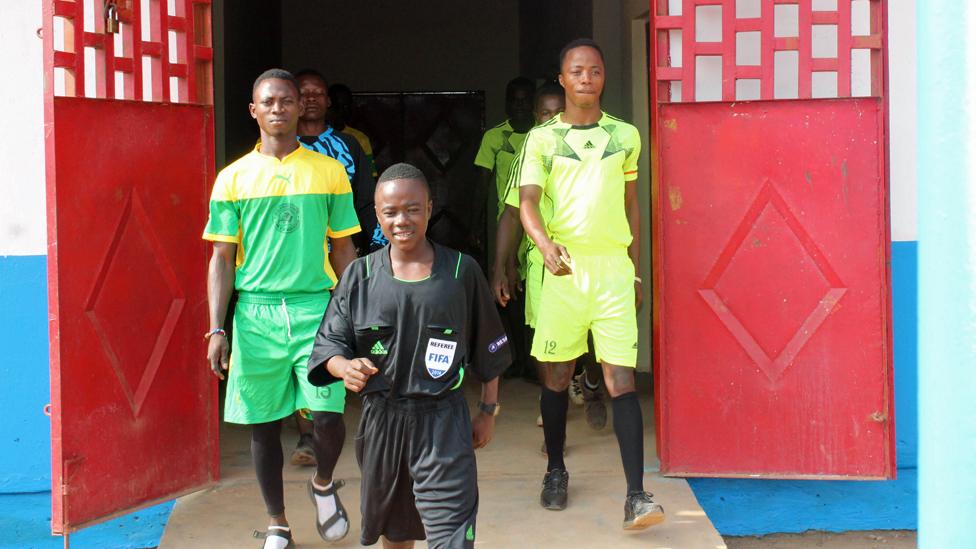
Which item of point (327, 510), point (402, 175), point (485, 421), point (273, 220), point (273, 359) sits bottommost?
point (327, 510)

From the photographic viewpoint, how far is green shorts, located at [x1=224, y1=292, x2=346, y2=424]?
445 centimetres

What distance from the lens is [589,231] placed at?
4711 mm

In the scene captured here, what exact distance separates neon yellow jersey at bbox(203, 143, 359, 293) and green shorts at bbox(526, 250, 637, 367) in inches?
36.9

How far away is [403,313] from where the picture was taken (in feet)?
12.2

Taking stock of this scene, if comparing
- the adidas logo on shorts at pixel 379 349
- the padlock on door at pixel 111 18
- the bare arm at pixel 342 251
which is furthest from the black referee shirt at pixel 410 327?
the padlock on door at pixel 111 18

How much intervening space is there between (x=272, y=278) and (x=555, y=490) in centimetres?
149

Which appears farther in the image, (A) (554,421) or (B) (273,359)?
(A) (554,421)

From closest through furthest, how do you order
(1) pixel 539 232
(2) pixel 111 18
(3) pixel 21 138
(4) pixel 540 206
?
1. (1) pixel 539 232
2. (2) pixel 111 18
3. (4) pixel 540 206
4. (3) pixel 21 138

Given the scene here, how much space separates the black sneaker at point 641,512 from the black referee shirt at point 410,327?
1.03 m

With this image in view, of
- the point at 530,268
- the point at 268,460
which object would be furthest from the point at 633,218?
the point at 268,460

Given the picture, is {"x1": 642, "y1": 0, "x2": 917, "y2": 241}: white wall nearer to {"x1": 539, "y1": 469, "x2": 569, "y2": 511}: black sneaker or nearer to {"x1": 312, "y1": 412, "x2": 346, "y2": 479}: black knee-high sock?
{"x1": 539, "y1": 469, "x2": 569, "y2": 511}: black sneaker

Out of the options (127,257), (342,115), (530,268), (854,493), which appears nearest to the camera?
(127,257)

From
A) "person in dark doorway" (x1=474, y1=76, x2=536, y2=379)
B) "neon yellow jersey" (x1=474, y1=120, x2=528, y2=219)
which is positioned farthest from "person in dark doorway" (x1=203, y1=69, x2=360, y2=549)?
"neon yellow jersey" (x1=474, y1=120, x2=528, y2=219)

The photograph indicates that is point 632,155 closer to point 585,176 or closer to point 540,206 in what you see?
point 585,176
